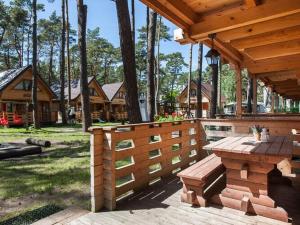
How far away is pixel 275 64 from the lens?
8086mm

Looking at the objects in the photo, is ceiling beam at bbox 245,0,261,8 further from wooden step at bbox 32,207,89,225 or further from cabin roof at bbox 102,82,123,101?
cabin roof at bbox 102,82,123,101

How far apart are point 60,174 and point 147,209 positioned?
9.62 ft

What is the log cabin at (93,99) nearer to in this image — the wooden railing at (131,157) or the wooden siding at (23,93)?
the wooden siding at (23,93)

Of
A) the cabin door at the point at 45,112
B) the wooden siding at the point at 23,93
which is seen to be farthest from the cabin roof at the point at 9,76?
the cabin door at the point at 45,112

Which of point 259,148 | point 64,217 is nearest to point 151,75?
point 259,148

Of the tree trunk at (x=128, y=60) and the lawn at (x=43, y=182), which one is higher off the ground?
the tree trunk at (x=128, y=60)

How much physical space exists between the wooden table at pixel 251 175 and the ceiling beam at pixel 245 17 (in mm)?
1856

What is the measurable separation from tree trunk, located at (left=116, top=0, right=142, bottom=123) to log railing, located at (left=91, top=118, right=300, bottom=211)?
5.28ft

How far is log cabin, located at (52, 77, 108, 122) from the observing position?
101ft

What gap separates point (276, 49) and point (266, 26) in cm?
214

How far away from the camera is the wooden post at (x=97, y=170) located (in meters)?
3.67

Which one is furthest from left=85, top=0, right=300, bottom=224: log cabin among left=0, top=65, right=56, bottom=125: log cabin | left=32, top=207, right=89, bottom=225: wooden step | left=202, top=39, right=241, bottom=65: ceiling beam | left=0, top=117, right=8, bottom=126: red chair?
left=0, top=65, right=56, bottom=125: log cabin

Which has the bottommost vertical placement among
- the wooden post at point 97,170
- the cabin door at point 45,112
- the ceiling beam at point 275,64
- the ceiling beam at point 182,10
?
the wooden post at point 97,170

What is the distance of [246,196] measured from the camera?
3.69 m
